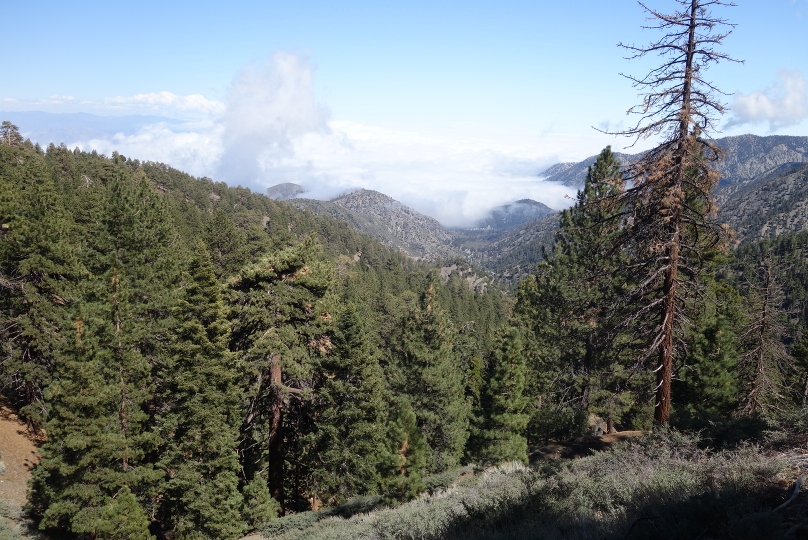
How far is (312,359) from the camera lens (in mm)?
18672

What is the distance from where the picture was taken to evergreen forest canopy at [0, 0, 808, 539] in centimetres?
1237

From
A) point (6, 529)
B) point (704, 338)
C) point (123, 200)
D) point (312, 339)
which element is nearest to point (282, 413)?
point (312, 339)

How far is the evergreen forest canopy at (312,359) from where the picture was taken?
12367 millimetres

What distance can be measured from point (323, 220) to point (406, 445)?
500ft

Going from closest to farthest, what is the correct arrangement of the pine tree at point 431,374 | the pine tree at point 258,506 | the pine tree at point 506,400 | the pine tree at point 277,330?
the pine tree at point 277,330 < the pine tree at point 258,506 < the pine tree at point 506,400 < the pine tree at point 431,374

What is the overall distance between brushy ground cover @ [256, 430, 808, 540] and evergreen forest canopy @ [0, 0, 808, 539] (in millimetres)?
3492

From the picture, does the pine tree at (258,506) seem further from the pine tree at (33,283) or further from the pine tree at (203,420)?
the pine tree at (33,283)

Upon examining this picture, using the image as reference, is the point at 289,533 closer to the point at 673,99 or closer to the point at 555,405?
the point at 555,405

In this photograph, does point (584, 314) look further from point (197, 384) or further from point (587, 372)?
point (197, 384)

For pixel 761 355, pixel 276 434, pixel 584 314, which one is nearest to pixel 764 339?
pixel 761 355

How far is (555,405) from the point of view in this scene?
24.8 meters

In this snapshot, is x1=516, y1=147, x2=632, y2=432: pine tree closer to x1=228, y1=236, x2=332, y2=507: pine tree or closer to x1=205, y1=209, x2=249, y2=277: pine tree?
x1=228, y1=236, x2=332, y2=507: pine tree

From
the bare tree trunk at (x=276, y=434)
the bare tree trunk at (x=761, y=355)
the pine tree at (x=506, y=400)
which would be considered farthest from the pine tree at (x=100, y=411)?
the bare tree trunk at (x=761, y=355)

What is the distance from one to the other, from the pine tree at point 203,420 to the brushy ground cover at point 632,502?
6040 millimetres
